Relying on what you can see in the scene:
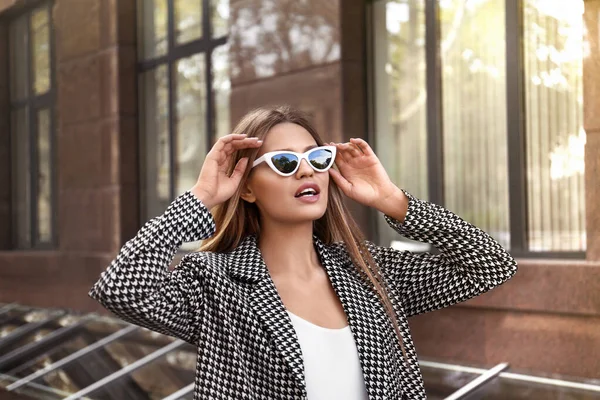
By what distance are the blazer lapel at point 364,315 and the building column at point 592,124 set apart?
2.19 metres

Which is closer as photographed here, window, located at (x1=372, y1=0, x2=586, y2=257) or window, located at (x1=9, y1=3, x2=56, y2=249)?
window, located at (x1=372, y1=0, x2=586, y2=257)

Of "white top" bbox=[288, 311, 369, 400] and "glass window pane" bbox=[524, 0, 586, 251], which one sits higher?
"glass window pane" bbox=[524, 0, 586, 251]

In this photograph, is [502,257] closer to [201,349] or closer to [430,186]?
[201,349]

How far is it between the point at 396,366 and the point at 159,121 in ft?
22.6

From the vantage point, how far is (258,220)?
2.61 meters

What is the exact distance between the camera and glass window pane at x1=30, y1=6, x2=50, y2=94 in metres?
10.5

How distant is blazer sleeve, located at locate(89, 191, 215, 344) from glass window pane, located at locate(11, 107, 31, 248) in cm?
948

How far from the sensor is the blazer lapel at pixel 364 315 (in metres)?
→ 2.24

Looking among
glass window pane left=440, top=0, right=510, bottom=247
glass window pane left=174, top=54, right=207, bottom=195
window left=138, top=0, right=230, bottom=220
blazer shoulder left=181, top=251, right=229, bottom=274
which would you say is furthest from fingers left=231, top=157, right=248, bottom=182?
glass window pane left=174, top=54, right=207, bottom=195

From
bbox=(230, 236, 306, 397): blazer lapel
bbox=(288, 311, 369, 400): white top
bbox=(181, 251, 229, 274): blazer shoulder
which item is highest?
bbox=(181, 251, 229, 274): blazer shoulder

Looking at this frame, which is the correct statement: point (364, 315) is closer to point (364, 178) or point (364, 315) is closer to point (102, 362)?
point (364, 178)

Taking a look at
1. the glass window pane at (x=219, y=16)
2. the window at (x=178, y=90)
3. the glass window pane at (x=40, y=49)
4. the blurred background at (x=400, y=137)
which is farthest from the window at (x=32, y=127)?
the glass window pane at (x=219, y=16)

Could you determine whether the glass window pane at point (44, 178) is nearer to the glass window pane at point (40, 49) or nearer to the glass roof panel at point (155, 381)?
the glass window pane at point (40, 49)

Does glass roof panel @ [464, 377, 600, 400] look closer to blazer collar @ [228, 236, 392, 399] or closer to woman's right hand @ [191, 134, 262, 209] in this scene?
blazer collar @ [228, 236, 392, 399]
